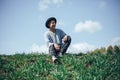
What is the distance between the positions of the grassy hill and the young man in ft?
1.14

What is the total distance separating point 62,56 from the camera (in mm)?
9727

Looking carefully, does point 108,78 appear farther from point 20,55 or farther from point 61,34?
point 20,55

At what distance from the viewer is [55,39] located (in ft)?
33.1

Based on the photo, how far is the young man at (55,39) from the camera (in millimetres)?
9516

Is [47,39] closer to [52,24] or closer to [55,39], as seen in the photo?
[55,39]

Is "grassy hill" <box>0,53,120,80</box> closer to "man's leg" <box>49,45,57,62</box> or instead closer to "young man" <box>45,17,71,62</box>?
"man's leg" <box>49,45,57,62</box>

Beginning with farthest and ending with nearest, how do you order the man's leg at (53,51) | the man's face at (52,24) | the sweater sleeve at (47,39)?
1. the man's face at (52,24)
2. the sweater sleeve at (47,39)
3. the man's leg at (53,51)

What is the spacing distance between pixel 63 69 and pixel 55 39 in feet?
6.73

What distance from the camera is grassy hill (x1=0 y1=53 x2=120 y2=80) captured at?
7674 mm

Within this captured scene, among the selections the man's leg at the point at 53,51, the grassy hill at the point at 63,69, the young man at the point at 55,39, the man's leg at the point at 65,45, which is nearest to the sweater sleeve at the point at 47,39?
the young man at the point at 55,39

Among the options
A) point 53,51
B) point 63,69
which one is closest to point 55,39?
point 53,51

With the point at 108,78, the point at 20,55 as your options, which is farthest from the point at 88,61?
the point at 20,55

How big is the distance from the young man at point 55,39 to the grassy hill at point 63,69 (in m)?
0.35

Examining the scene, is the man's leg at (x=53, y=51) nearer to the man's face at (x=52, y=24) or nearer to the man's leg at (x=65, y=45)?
the man's leg at (x=65, y=45)
